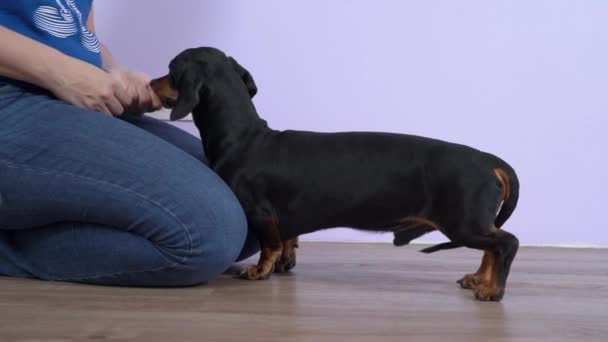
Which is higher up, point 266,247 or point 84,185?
point 84,185

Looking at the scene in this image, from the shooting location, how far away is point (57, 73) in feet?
5.21

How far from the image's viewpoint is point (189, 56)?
1.83 m

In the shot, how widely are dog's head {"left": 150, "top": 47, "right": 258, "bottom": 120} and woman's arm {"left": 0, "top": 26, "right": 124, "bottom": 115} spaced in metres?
0.14

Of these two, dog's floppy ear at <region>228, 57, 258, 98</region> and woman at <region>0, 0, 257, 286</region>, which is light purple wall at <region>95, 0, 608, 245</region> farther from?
woman at <region>0, 0, 257, 286</region>

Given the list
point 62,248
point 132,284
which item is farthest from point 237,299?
point 62,248

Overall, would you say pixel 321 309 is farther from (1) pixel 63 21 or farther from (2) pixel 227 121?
(1) pixel 63 21

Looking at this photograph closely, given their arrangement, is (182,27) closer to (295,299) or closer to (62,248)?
(62,248)

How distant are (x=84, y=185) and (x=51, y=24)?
0.47m

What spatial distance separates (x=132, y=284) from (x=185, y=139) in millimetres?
629

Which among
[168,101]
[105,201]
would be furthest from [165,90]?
[105,201]

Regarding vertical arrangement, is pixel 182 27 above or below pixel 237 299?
above

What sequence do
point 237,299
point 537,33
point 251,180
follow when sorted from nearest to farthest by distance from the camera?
1. point 237,299
2. point 251,180
3. point 537,33

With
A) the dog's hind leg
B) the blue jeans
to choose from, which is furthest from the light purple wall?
the blue jeans

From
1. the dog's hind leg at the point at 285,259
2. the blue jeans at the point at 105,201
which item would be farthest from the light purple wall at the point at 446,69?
the blue jeans at the point at 105,201
